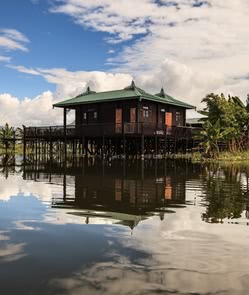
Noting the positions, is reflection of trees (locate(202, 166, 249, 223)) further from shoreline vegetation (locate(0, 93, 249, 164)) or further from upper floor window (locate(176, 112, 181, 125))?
upper floor window (locate(176, 112, 181, 125))

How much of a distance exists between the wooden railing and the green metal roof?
2.64 meters

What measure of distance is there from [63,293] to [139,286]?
0.84m

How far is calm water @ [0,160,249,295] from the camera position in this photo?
14.2 ft

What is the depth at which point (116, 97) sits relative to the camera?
1380 inches

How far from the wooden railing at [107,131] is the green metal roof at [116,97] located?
2.64 meters

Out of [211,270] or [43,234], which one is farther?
[43,234]

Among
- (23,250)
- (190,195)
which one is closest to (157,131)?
(190,195)

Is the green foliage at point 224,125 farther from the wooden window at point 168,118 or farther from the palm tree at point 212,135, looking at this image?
the wooden window at point 168,118

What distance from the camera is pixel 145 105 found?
3641 centimetres

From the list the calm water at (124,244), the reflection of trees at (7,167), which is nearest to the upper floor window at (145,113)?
the reflection of trees at (7,167)

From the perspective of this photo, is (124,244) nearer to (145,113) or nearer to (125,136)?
(125,136)

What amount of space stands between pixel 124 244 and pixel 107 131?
2798 centimetres

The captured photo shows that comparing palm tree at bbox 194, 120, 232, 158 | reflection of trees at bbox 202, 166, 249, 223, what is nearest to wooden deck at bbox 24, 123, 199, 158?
palm tree at bbox 194, 120, 232, 158

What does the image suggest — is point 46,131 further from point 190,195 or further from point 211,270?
point 211,270
